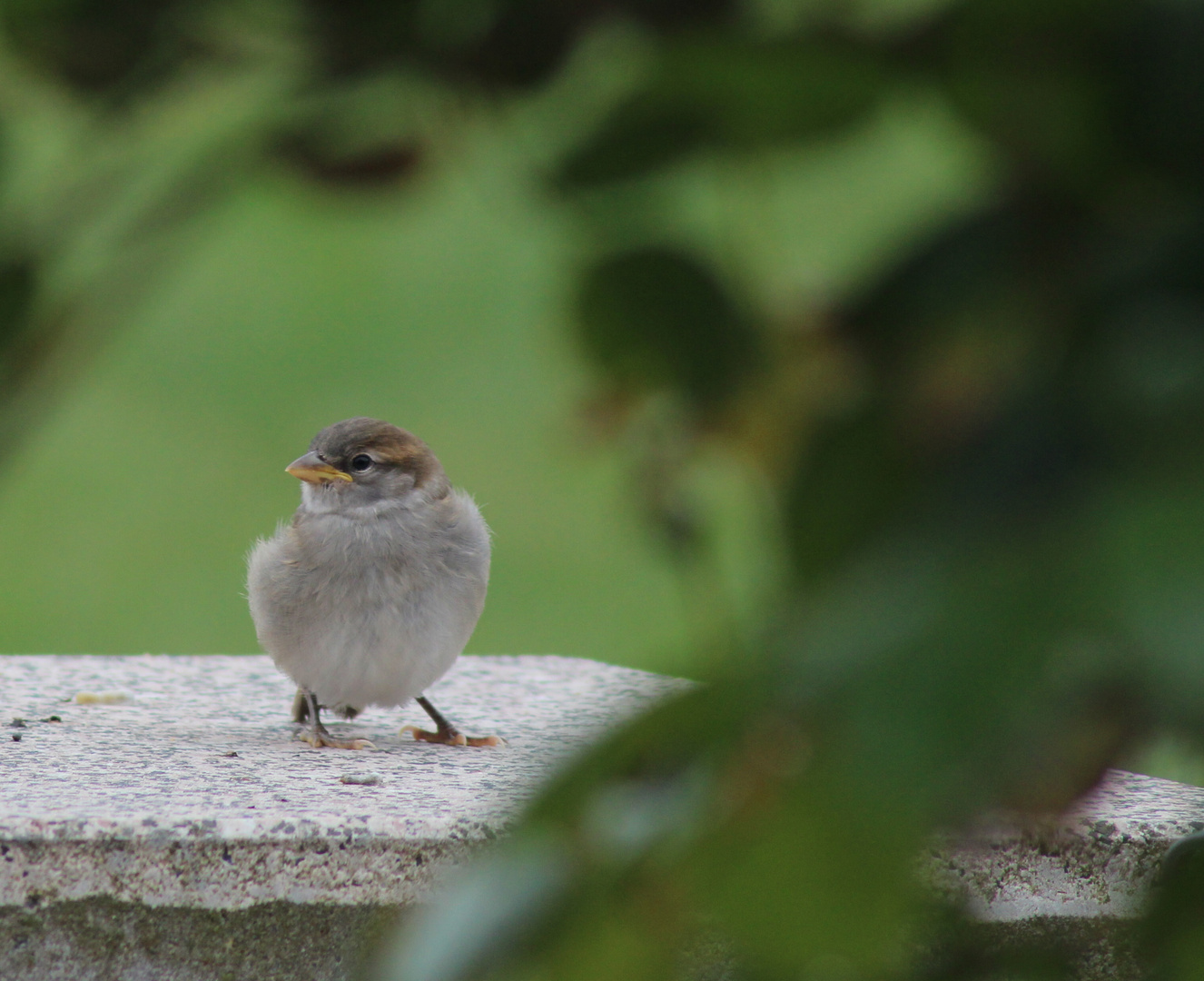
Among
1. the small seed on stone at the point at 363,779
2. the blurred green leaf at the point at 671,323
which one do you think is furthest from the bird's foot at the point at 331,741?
the blurred green leaf at the point at 671,323

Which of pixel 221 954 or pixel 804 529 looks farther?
pixel 221 954

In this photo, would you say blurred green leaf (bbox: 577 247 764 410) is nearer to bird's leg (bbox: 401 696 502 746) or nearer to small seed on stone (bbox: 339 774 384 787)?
small seed on stone (bbox: 339 774 384 787)

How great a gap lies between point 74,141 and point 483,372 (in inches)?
255

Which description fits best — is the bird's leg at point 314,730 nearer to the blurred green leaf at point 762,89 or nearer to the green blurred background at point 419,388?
the green blurred background at point 419,388

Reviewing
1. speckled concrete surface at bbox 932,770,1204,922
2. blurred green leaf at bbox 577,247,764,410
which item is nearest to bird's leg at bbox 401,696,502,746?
speckled concrete surface at bbox 932,770,1204,922

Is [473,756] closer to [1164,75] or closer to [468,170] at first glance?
[468,170]

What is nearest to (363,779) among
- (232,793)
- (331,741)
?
(232,793)

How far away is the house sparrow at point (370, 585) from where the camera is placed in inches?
117

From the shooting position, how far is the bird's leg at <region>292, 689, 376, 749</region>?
8.55ft

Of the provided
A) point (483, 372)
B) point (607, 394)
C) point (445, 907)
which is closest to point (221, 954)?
point (607, 394)

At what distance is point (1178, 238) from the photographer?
0.40m

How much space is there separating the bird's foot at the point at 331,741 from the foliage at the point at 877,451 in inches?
82.4

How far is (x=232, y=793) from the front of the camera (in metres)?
1.94

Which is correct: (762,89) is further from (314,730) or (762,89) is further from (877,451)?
(314,730)
